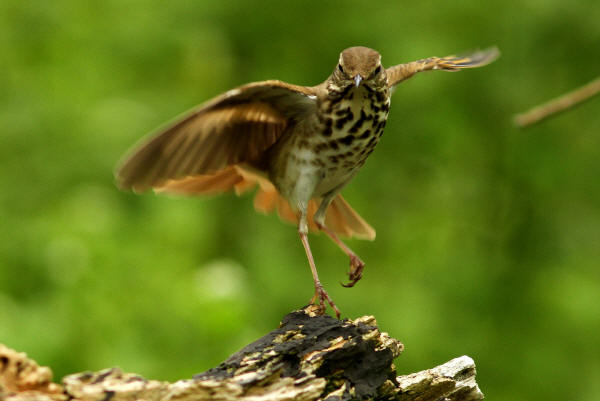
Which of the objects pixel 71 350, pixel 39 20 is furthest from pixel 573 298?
pixel 39 20

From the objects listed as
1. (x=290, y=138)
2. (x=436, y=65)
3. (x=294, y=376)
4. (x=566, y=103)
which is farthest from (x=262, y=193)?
(x=566, y=103)

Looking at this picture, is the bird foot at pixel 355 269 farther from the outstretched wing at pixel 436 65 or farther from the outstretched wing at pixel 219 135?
the outstretched wing at pixel 436 65

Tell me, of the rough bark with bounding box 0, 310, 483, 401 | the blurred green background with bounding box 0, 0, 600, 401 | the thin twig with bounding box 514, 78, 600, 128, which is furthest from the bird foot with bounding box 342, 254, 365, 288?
the thin twig with bounding box 514, 78, 600, 128

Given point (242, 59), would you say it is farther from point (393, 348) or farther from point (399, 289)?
point (393, 348)

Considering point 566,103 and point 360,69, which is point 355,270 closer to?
point 360,69

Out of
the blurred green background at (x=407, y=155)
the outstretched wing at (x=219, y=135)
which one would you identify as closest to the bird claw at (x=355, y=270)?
the outstretched wing at (x=219, y=135)

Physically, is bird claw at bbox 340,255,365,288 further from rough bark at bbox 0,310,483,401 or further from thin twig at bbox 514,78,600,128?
thin twig at bbox 514,78,600,128
